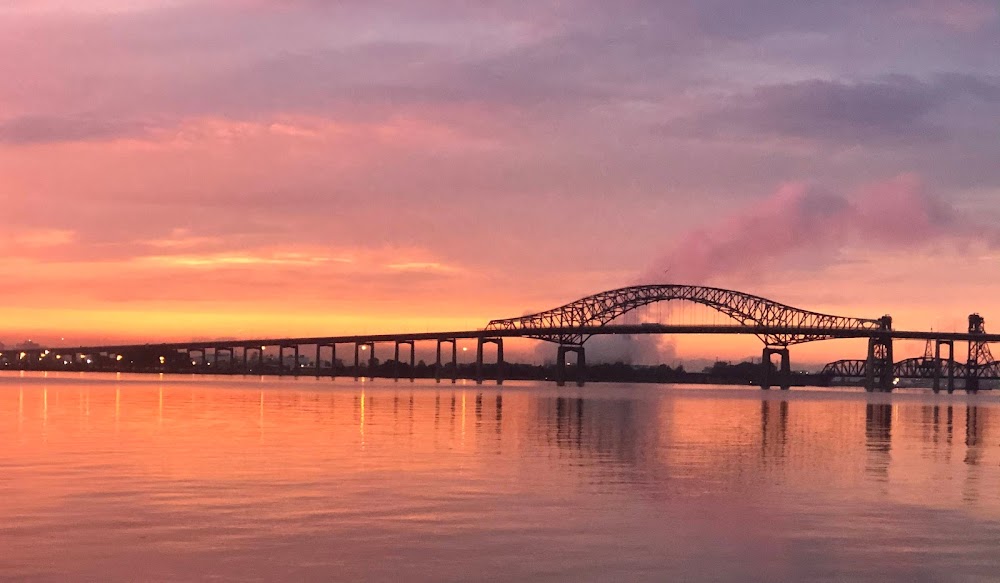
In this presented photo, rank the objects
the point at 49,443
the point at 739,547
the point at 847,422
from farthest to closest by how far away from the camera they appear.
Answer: the point at 847,422
the point at 49,443
the point at 739,547

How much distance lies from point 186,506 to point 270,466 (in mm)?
9244

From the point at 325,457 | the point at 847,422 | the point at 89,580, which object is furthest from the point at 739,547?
the point at 847,422

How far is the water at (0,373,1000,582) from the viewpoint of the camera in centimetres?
2047

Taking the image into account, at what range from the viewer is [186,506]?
26.5 metres

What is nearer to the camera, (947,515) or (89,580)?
(89,580)

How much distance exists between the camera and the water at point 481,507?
2047 cm

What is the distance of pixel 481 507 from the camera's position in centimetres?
2756

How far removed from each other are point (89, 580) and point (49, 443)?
2651 cm

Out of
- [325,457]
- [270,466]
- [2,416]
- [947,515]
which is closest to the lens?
[947,515]

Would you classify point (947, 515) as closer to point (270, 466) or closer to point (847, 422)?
point (270, 466)

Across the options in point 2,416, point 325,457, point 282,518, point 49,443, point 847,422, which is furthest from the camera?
point 847,422

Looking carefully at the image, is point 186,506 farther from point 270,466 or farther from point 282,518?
point 270,466

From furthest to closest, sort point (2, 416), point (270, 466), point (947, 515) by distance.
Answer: point (2, 416)
point (270, 466)
point (947, 515)

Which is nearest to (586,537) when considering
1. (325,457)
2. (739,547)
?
(739,547)
